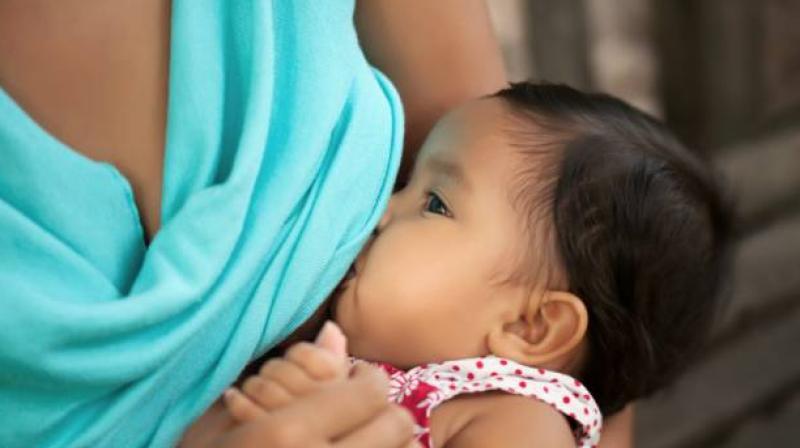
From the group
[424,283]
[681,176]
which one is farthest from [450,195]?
[681,176]

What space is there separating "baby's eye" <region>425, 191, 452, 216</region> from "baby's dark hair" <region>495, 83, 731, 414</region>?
0.07m

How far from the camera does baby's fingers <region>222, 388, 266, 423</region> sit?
80cm

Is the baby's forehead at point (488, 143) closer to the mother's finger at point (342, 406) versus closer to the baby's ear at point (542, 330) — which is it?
the baby's ear at point (542, 330)

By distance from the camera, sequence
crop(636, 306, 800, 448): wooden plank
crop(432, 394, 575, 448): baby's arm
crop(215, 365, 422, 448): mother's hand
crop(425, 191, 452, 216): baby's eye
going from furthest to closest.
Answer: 1. crop(636, 306, 800, 448): wooden plank
2. crop(425, 191, 452, 216): baby's eye
3. crop(432, 394, 575, 448): baby's arm
4. crop(215, 365, 422, 448): mother's hand

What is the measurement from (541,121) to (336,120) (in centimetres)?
23

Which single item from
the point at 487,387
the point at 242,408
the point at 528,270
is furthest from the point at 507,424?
the point at 242,408

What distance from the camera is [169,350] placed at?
2.82 feet

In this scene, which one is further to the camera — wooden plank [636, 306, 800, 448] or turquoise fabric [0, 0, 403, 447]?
wooden plank [636, 306, 800, 448]

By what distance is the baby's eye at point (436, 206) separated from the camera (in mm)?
1061

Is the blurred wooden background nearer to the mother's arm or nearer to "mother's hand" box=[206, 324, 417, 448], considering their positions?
the mother's arm

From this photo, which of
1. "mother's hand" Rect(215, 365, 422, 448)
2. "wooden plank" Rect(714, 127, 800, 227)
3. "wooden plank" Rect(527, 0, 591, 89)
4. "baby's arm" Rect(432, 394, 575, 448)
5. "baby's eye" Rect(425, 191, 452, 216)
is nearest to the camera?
"mother's hand" Rect(215, 365, 422, 448)

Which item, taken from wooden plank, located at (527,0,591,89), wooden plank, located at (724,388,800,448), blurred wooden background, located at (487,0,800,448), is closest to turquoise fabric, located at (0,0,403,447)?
wooden plank, located at (527,0,591,89)

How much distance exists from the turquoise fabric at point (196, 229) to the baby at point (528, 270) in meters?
0.07

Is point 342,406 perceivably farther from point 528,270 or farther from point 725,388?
point 725,388
